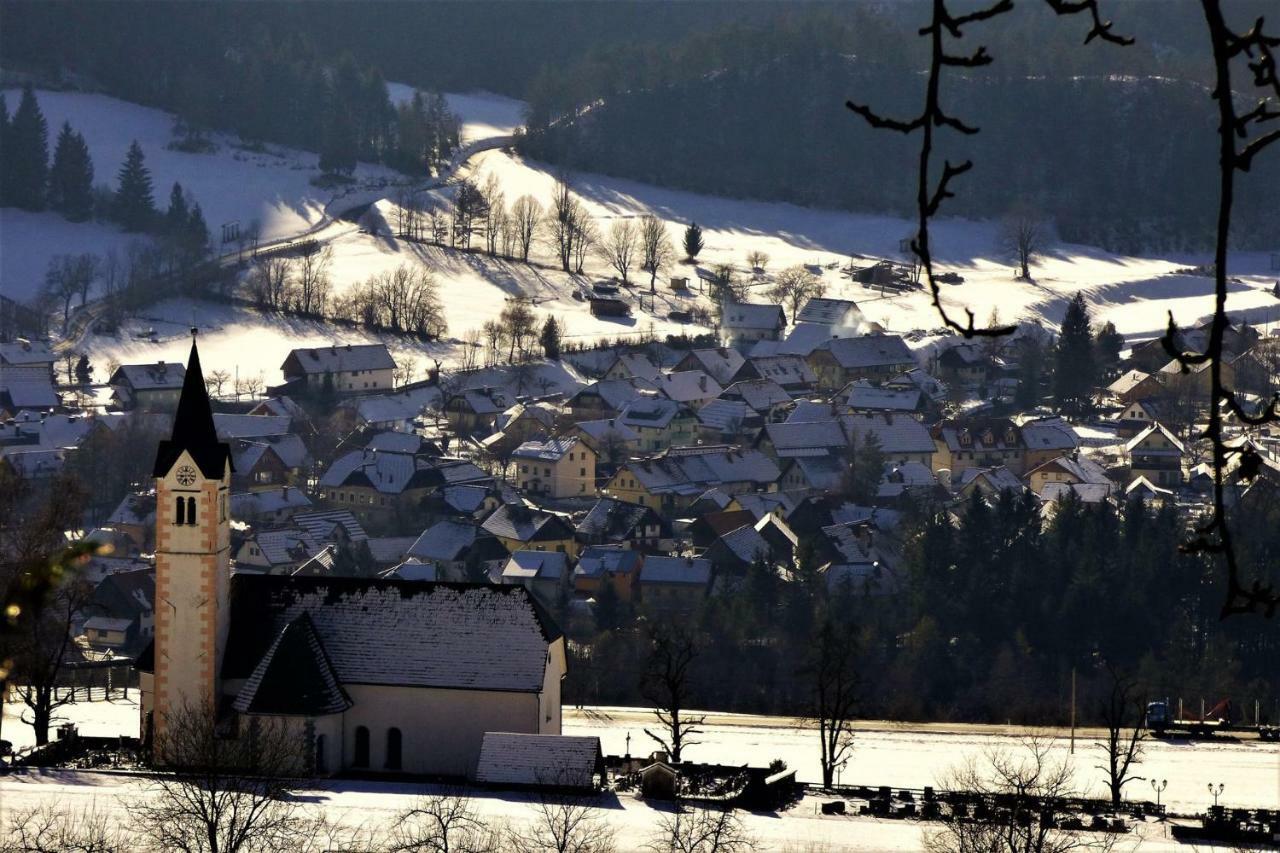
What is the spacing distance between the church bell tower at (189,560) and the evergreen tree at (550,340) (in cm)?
6168

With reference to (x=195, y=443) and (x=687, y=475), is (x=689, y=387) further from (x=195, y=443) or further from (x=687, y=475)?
(x=195, y=443)

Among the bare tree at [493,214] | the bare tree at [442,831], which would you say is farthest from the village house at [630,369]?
the bare tree at [442,831]

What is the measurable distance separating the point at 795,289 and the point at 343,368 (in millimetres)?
29108

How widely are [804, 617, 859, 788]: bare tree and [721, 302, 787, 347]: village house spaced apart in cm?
4825

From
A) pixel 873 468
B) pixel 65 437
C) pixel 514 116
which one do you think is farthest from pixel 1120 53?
pixel 65 437

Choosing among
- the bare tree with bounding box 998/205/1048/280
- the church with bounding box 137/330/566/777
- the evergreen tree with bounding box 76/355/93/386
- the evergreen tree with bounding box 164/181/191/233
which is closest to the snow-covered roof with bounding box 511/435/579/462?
the evergreen tree with bounding box 76/355/93/386

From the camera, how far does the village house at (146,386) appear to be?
8769 cm

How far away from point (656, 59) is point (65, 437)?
275 ft

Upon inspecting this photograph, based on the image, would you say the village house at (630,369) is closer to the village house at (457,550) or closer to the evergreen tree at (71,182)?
the village house at (457,550)

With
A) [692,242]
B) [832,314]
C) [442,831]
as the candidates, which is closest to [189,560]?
[442,831]

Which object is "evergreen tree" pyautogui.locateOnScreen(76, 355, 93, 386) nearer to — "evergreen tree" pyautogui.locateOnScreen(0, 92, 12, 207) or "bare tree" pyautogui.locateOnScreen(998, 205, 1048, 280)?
"evergreen tree" pyautogui.locateOnScreen(0, 92, 12, 207)

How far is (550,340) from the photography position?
323ft

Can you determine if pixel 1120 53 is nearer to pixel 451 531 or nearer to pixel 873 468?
pixel 873 468

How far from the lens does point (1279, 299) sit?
10931 centimetres
